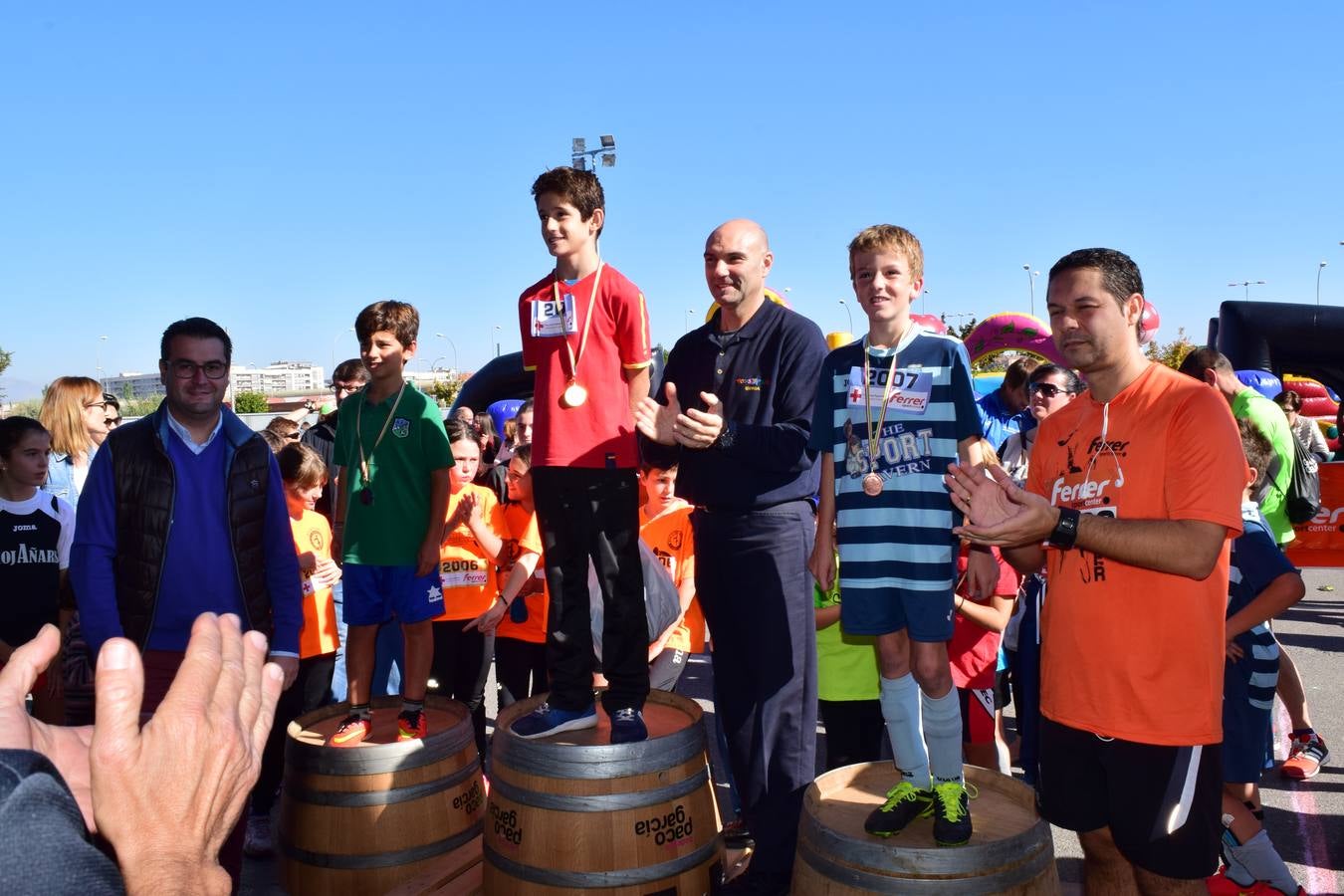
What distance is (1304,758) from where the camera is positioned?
514 centimetres

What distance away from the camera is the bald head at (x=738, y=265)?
3.39 metres

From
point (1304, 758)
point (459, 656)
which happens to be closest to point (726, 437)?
point (459, 656)

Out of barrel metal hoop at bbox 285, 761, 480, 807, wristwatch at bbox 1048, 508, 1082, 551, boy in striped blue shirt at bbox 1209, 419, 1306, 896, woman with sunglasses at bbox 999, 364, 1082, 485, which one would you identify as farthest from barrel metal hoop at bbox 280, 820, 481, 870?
woman with sunglasses at bbox 999, 364, 1082, 485

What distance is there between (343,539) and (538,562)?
3.72 ft

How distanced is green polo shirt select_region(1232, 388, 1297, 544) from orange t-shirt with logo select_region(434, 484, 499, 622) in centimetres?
456

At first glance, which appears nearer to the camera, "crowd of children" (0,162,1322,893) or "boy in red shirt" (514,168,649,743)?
"crowd of children" (0,162,1322,893)

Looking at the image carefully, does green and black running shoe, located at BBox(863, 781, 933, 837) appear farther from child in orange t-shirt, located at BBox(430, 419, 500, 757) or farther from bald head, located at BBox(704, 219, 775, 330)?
child in orange t-shirt, located at BBox(430, 419, 500, 757)

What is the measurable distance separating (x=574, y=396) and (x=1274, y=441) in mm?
4923

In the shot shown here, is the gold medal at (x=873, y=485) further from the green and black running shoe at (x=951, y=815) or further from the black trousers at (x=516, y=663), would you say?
the black trousers at (x=516, y=663)

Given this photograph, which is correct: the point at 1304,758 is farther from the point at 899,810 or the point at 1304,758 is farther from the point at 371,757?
the point at 371,757

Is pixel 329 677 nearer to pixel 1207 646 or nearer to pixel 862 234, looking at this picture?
pixel 862 234

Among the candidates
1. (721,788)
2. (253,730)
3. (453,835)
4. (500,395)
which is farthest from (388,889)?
(500,395)

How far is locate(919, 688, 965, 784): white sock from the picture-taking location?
289 centimetres

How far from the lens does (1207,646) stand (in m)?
2.44
